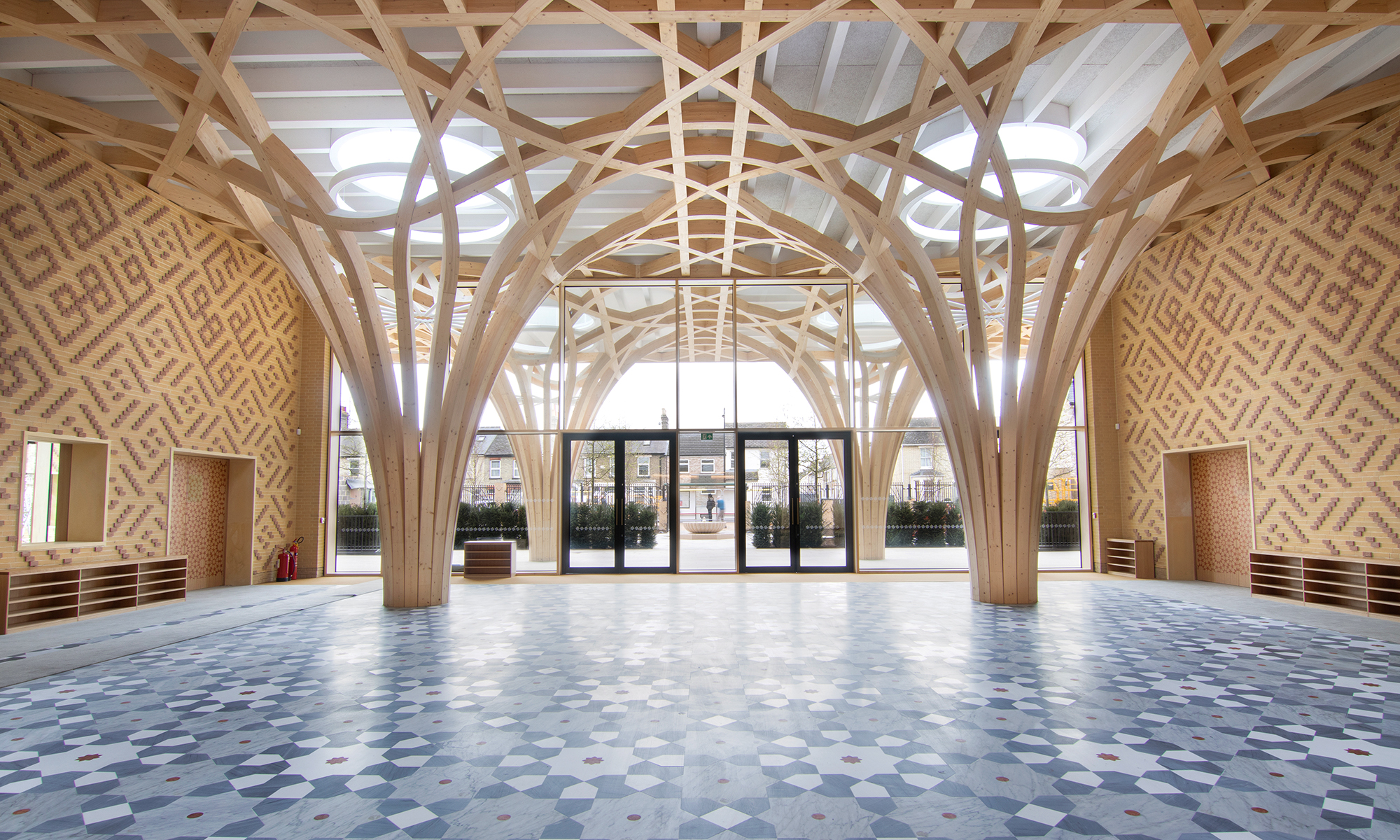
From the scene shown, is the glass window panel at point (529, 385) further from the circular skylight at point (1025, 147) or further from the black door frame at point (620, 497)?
the circular skylight at point (1025, 147)

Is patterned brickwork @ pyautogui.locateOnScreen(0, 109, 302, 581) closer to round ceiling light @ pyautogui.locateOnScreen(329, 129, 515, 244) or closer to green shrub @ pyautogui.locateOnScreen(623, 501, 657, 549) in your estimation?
round ceiling light @ pyautogui.locateOnScreen(329, 129, 515, 244)

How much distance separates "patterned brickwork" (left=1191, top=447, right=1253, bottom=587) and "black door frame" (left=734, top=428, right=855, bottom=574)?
21.6 ft

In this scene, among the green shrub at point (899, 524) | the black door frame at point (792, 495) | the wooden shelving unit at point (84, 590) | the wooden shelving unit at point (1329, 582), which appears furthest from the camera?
the green shrub at point (899, 524)

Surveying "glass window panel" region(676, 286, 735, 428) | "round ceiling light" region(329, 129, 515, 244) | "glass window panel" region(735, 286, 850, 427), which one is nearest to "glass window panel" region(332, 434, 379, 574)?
"round ceiling light" region(329, 129, 515, 244)

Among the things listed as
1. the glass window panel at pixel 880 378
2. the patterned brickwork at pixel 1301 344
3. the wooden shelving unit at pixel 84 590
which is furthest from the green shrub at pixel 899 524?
the wooden shelving unit at pixel 84 590

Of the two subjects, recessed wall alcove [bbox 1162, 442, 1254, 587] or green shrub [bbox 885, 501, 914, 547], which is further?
green shrub [bbox 885, 501, 914, 547]

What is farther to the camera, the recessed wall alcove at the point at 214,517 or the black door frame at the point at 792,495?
the black door frame at the point at 792,495

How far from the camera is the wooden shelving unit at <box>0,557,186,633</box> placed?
30.6ft

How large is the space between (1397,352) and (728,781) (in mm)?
10896

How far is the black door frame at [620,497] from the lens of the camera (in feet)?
51.3

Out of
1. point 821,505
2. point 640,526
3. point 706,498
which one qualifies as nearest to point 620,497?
point 640,526

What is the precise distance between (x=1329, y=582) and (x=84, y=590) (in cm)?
1709

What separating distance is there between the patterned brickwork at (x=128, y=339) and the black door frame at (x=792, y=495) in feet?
31.3

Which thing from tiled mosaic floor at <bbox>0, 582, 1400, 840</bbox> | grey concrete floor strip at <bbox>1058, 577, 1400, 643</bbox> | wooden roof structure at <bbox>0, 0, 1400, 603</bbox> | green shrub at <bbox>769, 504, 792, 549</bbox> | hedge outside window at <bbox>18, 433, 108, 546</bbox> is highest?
wooden roof structure at <bbox>0, 0, 1400, 603</bbox>
